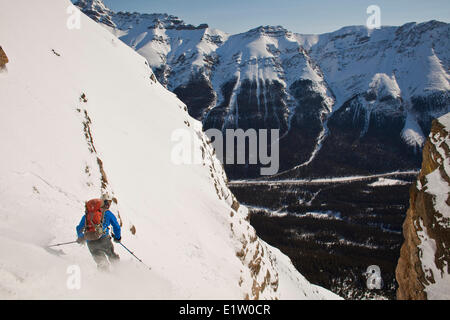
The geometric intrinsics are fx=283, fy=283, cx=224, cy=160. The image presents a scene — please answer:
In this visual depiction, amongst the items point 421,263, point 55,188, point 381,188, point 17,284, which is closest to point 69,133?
point 55,188

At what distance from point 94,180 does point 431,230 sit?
76.6 ft

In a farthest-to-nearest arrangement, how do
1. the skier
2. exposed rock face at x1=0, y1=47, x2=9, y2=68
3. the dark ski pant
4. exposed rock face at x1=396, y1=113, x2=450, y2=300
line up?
exposed rock face at x1=0, y1=47, x2=9, y2=68 < exposed rock face at x1=396, y1=113, x2=450, y2=300 < the dark ski pant < the skier

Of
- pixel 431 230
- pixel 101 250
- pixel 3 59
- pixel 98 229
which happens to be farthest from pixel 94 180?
pixel 431 230

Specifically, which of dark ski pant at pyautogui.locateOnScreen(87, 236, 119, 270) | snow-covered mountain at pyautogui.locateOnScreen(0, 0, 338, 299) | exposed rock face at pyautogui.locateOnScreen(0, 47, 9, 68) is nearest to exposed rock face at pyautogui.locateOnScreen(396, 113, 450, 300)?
snow-covered mountain at pyautogui.locateOnScreen(0, 0, 338, 299)

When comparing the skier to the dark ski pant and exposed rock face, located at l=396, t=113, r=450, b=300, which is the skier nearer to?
the dark ski pant

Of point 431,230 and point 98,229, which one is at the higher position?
point 98,229

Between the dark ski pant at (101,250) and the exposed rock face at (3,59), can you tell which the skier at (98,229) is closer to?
the dark ski pant at (101,250)

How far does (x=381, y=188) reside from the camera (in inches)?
7643

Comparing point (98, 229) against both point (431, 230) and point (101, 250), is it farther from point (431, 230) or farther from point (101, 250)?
point (431, 230)

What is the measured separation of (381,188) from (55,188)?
214286 millimetres

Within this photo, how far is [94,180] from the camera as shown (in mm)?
Answer: 18578

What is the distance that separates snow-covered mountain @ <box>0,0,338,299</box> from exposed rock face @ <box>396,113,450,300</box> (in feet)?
46.7

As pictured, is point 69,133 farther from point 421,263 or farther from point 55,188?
point 421,263

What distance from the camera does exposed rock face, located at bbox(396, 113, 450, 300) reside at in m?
18.4
